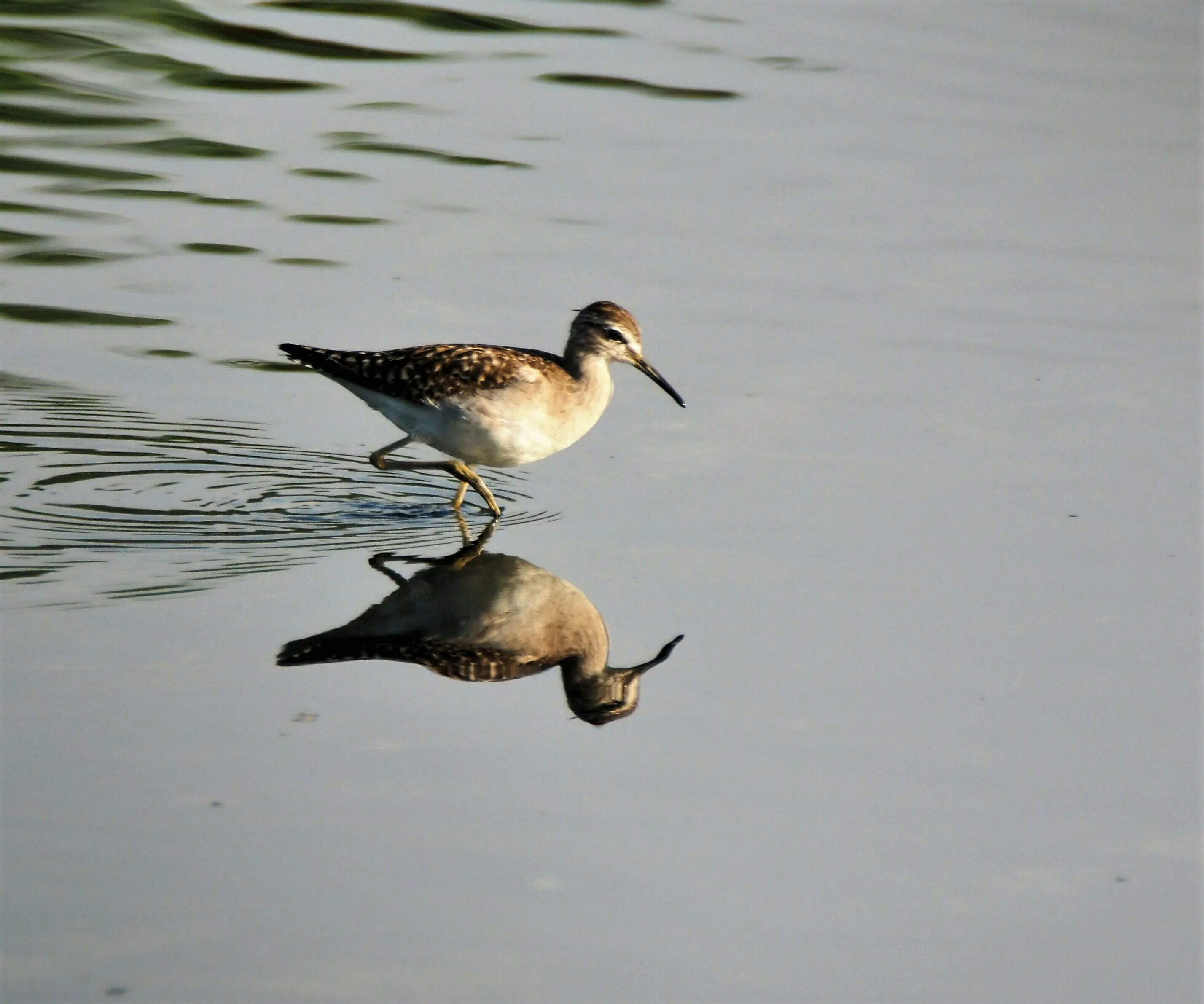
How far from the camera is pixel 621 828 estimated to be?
6086mm

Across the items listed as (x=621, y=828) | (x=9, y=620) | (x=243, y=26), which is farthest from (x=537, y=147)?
(x=621, y=828)

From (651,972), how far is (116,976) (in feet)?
4.96

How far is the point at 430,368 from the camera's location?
957 cm

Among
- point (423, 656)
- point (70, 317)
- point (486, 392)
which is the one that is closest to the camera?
point (423, 656)

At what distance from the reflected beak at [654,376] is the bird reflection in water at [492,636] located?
6.39 feet

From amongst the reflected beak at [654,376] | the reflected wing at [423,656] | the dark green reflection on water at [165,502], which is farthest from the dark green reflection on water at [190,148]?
the reflected wing at [423,656]

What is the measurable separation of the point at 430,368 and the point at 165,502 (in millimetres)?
1513

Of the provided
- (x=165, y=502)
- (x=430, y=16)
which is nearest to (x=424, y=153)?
(x=430, y=16)

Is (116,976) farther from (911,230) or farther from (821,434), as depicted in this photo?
(911,230)

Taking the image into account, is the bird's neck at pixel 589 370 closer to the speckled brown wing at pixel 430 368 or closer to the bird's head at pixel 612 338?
the bird's head at pixel 612 338

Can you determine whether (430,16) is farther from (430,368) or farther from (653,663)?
(653,663)

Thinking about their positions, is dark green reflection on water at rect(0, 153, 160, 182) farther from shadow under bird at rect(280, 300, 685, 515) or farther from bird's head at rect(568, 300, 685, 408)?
bird's head at rect(568, 300, 685, 408)

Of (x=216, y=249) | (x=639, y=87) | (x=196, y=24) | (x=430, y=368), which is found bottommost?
(x=216, y=249)

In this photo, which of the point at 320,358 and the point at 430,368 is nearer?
the point at 430,368
